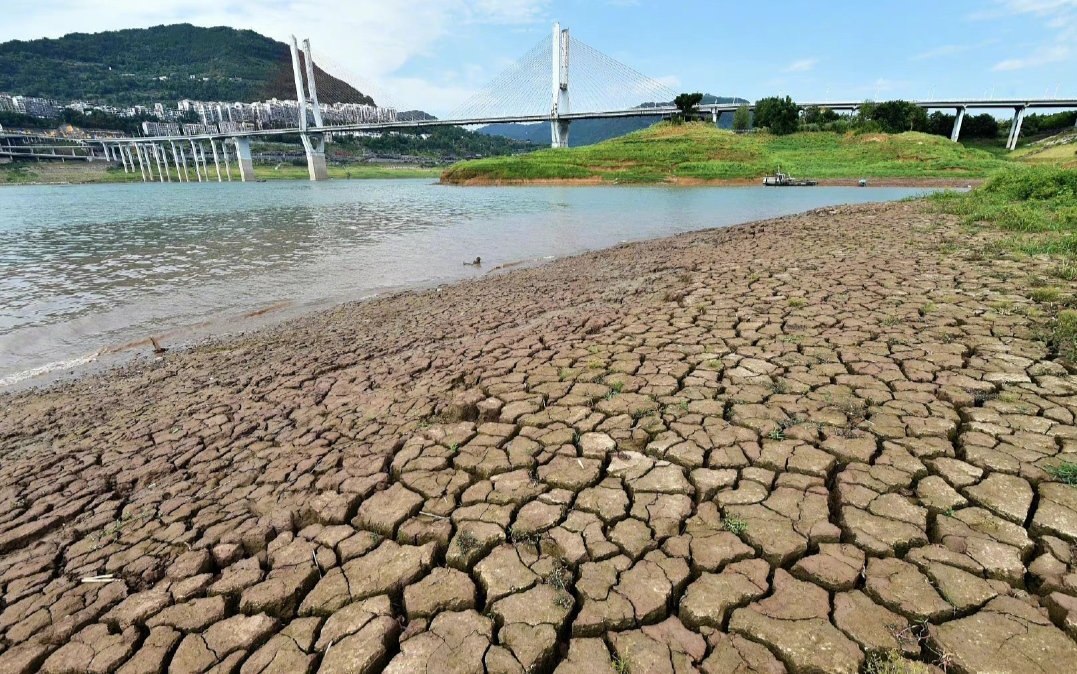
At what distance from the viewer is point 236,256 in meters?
12.8

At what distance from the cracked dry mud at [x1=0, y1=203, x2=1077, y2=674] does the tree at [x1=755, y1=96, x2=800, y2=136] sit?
62746mm

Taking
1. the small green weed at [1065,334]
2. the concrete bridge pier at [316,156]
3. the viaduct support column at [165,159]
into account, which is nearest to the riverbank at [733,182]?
the concrete bridge pier at [316,156]

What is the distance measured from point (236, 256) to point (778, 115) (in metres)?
62.1

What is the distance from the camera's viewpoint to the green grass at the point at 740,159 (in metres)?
40.1

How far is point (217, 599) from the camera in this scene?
6.65 feet

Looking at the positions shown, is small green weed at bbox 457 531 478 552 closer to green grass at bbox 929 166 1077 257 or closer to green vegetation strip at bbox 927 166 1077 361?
green vegetation strip at bbox 927 166 1077 361

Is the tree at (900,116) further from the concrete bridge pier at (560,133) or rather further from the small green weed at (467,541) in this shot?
the small green weed at (467,541)

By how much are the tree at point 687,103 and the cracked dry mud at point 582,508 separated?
218 ft

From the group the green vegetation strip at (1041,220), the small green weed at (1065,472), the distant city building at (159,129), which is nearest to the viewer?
the small green weed at (1065,472)

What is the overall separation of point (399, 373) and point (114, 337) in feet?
17.2

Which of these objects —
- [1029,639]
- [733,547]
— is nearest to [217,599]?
[733,547]

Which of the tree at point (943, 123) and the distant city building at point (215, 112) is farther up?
the distant city building at point (215, 112)

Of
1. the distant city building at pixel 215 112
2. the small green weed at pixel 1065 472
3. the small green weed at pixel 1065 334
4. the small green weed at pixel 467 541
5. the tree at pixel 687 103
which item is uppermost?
the distant city building at pixel 215 112

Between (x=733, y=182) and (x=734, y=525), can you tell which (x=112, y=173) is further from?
(x=734, y=525)
